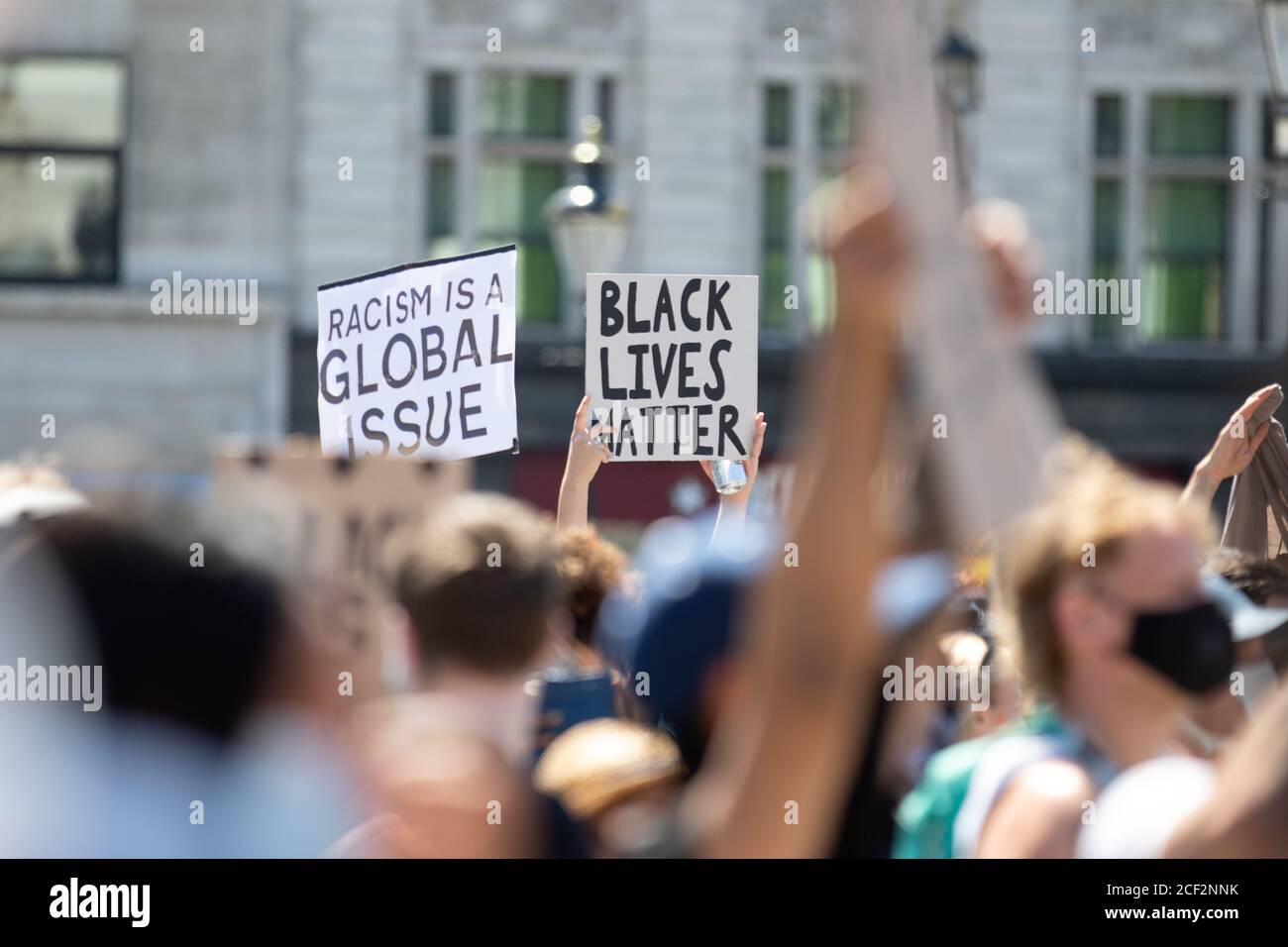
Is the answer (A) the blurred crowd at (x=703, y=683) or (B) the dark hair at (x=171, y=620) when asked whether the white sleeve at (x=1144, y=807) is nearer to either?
(A) the blurred crowd at (x=703, y=683)

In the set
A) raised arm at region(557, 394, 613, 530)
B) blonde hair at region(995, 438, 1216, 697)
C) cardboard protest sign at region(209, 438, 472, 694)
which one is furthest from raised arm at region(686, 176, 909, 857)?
raised arm at region(557, 394, 613, 530)

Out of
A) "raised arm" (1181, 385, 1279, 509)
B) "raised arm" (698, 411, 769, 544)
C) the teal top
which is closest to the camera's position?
the teal top

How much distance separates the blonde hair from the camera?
253cm

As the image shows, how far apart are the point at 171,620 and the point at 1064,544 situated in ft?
3.71

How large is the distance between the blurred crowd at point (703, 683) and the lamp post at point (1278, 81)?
13.1ft

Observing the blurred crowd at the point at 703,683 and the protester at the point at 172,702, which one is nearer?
the blurred crowd at the point at 703,683

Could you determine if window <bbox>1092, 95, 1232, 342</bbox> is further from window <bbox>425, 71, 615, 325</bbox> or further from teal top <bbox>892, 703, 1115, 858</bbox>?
teal top <bbox>892, 703, 1115, 858</bbox>

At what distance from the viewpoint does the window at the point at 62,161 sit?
14109 millimetres

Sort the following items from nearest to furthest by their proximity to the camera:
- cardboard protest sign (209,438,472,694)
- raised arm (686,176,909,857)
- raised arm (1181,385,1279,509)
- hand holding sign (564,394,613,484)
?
raised arm (686,176,909,857) < cardboard protest sign (209,438,472,694) < raised arm (1181,385,1279,509) < hand holding sign (564,394,613,484)

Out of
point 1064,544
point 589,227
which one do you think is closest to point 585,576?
point 1064,544

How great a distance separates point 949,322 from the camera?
2.10 meters

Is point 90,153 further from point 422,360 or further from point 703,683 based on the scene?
point 703,683

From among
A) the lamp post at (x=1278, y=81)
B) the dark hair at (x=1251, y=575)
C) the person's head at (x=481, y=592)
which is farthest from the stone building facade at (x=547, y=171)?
the person's head at (x=481, y=592)

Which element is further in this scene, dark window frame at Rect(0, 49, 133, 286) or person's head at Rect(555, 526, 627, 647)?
dark window frame at Rect(0, 49, 133, 286)
